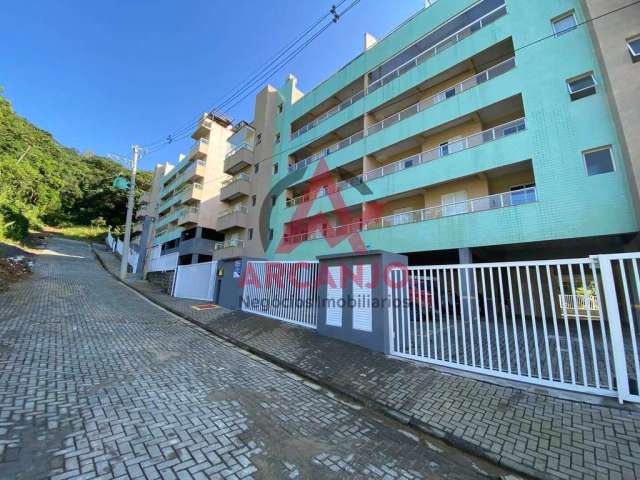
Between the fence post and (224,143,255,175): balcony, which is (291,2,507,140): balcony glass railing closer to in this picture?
(224,143,255,175): balcony

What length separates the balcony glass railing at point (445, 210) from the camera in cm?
1035

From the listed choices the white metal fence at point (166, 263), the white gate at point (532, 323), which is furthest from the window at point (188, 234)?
the white gate at point (532, 323)

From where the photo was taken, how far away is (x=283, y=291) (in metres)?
8.80

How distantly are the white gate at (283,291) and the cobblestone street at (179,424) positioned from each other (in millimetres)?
2626

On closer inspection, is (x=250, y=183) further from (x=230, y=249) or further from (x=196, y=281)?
(x=196, y=281)

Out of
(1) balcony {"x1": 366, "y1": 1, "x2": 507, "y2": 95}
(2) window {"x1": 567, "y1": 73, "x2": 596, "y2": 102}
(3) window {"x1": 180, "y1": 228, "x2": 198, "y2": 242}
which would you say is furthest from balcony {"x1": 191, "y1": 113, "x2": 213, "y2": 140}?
(2) window {"x1": 567, "y1": 73, "x2": 596, "y2": 102}

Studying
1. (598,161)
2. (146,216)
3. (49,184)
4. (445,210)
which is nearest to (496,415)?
(445,210)

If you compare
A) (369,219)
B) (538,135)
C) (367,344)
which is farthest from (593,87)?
(367,344)

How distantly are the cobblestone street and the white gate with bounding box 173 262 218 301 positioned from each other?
24.2ft

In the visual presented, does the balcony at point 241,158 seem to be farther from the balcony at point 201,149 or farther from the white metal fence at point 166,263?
the white metal fence at point 166,263

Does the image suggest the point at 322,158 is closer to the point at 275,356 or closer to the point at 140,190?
the point at 275,356

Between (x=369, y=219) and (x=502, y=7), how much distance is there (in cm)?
1130

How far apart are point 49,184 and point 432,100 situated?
46841mm

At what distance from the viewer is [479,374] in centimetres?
445
